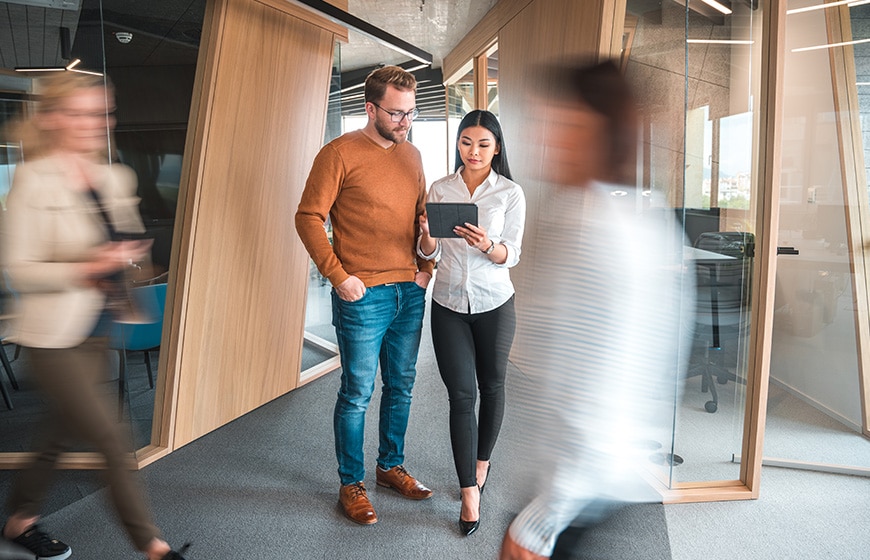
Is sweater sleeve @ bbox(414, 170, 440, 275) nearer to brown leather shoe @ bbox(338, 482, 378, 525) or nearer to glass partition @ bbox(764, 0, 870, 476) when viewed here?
brown leather shoe @ bbox(338, 482, 378, 525)

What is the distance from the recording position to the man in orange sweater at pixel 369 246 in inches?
99.2

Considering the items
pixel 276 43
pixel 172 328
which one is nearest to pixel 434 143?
pixel 276 43

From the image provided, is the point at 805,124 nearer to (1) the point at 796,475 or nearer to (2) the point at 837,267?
(2) the point at 837,267

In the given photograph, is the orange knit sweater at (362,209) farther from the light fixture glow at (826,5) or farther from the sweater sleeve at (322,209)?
the light fixture glow at (826,5)

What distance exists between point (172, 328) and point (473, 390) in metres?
1.74

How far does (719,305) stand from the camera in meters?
3.04

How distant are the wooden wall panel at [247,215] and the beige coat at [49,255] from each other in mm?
1279

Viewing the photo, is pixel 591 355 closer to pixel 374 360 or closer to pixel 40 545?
pixel 374 360

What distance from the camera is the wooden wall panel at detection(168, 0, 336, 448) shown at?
3400mm

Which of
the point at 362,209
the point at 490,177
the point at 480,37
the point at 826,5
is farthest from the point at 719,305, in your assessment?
the point at 480,37

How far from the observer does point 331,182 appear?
251 centimetres

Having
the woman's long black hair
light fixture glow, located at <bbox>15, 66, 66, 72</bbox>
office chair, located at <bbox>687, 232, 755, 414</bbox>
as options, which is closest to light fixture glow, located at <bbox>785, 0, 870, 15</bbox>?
office chair, located at <bbox>687, 232, 755, 414</bbox>

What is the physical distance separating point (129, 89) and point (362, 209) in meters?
1.42

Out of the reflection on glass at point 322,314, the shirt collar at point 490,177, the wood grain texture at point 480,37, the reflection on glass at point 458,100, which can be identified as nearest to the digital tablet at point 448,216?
the shirt collar at point 490,177
